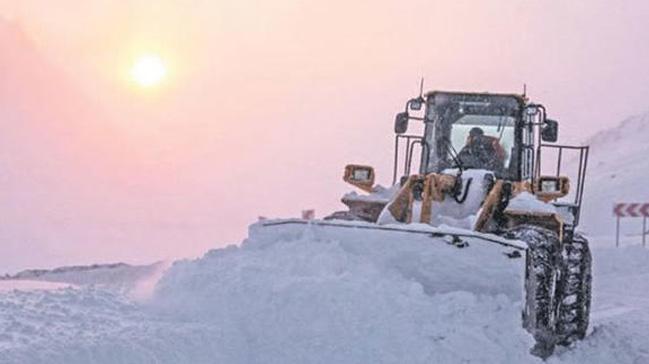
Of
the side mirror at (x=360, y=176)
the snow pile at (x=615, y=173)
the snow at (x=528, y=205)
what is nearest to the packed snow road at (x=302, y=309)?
the snow at (x=528, y=205)

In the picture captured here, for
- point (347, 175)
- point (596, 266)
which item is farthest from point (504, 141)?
point (596, 266)

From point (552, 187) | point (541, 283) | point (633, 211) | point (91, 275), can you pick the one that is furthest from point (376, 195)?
point (633, 211)

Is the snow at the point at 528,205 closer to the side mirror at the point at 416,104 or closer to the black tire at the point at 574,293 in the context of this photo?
the black tire at the point at 574,293

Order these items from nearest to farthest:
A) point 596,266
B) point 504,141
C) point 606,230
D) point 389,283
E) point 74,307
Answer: point 74,307 → point 389,283 → point 504,141 → point 596,266 → point 606,230

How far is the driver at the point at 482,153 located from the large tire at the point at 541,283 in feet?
5.92

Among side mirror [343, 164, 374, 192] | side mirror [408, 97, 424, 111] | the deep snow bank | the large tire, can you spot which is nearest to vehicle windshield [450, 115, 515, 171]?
side mirror [408, 97, 424, 111]

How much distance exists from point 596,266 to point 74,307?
41.2ft

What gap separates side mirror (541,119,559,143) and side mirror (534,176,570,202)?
60cm

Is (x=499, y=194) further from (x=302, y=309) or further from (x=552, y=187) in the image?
(x=302, y=309)

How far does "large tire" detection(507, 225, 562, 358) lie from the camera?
22.5ft

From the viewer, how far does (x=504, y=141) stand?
10039 millimetres

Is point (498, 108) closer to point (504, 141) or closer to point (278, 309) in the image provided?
point (504, 141)

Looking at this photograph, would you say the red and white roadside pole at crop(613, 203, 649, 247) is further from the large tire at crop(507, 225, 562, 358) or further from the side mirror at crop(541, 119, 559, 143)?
the large tire at crop(507, 225, 562, 358)

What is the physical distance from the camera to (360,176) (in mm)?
10266
